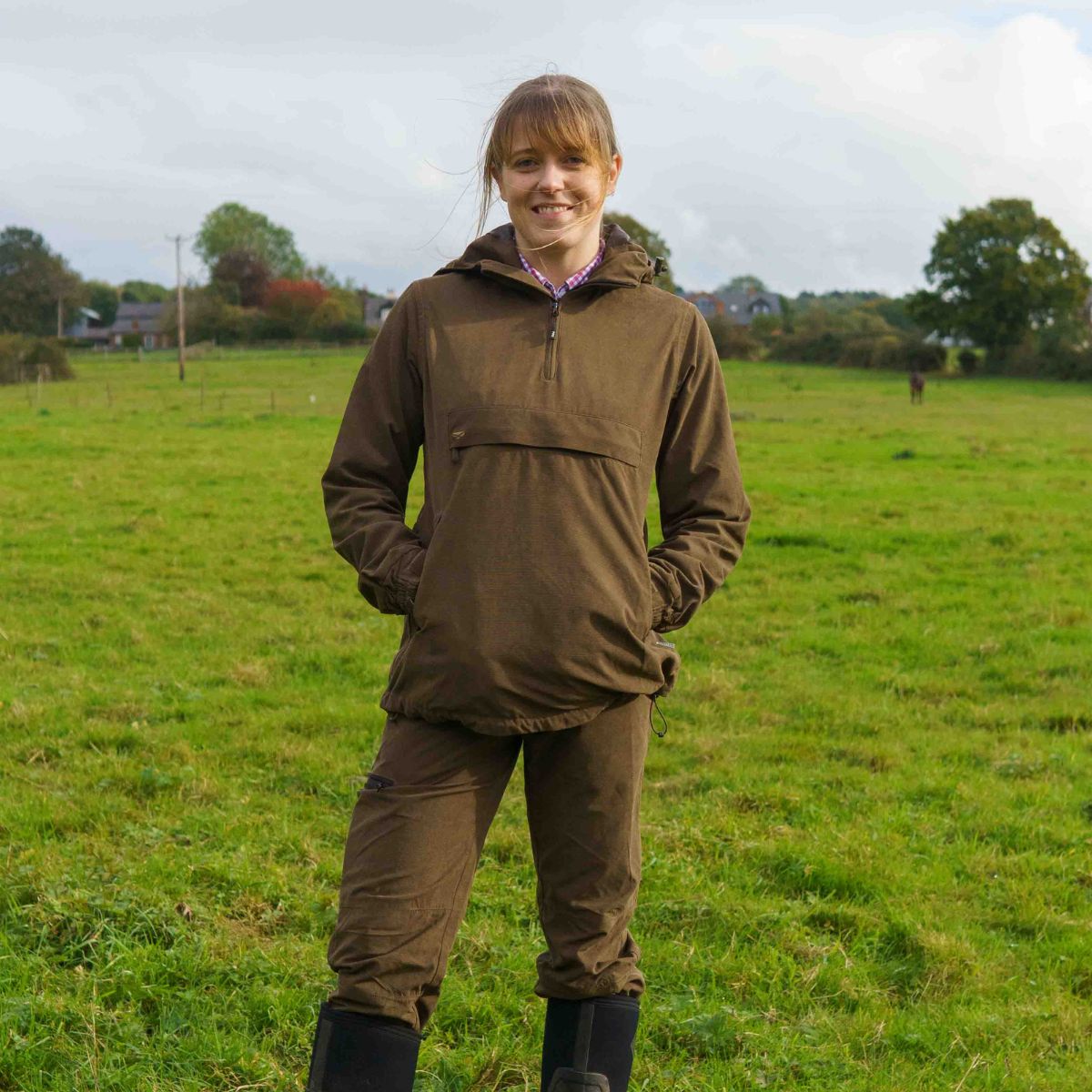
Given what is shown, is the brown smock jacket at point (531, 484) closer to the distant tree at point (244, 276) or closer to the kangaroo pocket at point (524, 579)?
the kangaroo pocket at point (524, 579)

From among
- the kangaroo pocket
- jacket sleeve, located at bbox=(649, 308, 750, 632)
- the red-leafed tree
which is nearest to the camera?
the kangaroo pocket

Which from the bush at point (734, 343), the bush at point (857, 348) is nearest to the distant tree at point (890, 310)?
the bush at point (857, 348)

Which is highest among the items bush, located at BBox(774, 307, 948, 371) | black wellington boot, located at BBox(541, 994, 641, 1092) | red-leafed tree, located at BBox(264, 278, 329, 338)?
red-leafed tree, located at BBox(264, 278, 329, 338)

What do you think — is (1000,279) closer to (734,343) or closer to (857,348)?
(857,348)

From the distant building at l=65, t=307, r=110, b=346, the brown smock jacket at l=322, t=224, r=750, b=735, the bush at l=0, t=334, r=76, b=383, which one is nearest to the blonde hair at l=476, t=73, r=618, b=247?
the brown smock jacket at l=322, t=224, r=750, b=735

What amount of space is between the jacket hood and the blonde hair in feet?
0.36

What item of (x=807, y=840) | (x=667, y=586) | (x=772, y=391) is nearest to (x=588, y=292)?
(x=667, y=586)

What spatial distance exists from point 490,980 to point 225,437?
69.4 feet

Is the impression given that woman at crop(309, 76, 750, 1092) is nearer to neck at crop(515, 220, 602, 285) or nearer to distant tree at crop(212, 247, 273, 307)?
neck at crop(515, 220, 602, 285)

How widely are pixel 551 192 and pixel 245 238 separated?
12251 centimetres

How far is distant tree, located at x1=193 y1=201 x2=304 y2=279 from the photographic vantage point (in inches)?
4665

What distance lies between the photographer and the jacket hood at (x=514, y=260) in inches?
110

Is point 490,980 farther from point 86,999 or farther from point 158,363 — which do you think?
point 158,363

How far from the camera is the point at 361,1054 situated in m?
2.59
